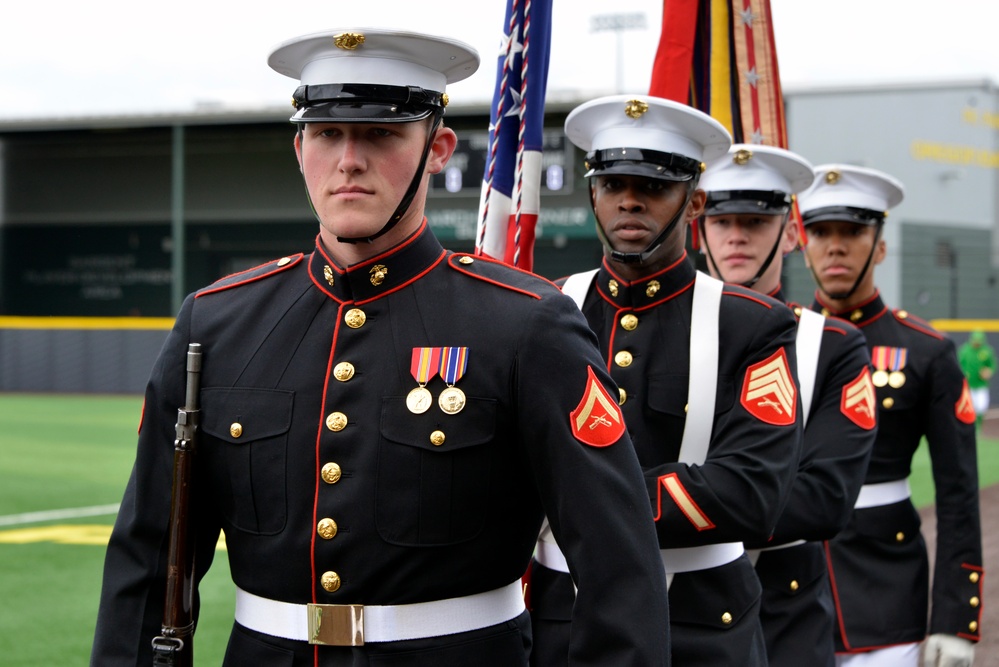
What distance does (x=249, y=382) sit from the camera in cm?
227

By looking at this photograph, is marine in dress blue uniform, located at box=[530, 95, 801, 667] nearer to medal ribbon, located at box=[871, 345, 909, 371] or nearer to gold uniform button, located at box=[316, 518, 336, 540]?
gold uniform button, located at box=[316, 518, 336, 540]

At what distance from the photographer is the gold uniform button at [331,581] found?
2.12 m

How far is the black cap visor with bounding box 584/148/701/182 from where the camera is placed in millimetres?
3176

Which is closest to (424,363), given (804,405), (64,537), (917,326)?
(804,405)

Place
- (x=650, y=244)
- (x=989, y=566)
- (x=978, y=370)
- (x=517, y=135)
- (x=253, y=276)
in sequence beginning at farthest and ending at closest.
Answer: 1. (x=978, y=370)
2. (x=989, y=566)
3. (x=517, y=135)
4. (x=650, y=244)
5. (x=253, y=276)

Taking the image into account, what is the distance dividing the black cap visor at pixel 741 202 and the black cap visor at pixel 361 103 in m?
1.90

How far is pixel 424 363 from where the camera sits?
7.21ft

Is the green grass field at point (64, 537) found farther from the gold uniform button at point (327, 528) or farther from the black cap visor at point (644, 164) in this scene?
the gold uniform button at point (327, 528)

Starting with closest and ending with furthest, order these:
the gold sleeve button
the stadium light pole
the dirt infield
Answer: the gold sleeve button < the dirt infield < the stadium light pole

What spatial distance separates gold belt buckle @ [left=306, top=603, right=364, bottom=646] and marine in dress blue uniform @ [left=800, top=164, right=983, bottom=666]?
9.00 feet

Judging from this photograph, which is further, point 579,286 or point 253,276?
point 579,286

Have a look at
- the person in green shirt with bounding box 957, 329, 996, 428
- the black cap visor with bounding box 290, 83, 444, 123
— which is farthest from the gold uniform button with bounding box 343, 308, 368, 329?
the person in green shirt with bounding box 957, 329, 996, 428

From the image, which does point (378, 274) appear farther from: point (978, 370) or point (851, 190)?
point (978, 370)

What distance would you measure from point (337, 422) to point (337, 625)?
1.07ft
